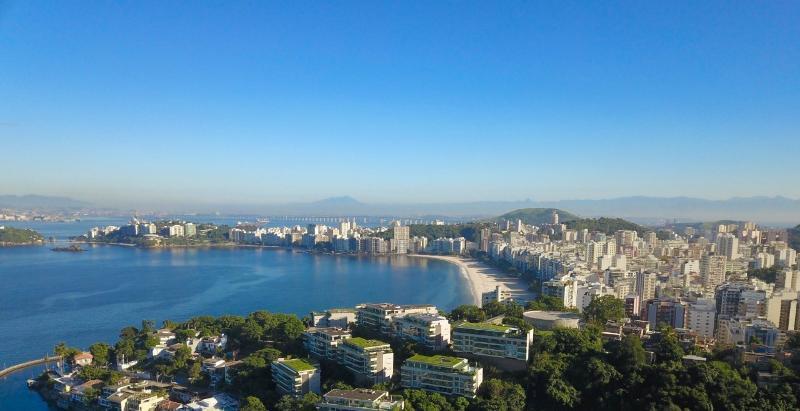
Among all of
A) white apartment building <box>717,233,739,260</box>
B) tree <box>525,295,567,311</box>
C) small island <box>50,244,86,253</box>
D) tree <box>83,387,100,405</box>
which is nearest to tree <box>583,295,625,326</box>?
tree <box>525,295,567,311</box>

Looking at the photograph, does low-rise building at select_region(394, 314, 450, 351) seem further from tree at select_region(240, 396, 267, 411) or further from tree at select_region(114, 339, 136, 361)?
tree at select_region(114, 339, 136, 361)

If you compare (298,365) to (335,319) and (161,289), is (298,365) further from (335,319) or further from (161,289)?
(161,289)

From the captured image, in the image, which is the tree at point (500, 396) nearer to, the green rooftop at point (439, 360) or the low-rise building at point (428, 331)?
the green rooftop at point (439, 360)

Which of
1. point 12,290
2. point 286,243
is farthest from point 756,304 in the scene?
point 286,243

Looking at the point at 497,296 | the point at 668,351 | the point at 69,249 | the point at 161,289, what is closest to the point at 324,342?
the point at 668,351

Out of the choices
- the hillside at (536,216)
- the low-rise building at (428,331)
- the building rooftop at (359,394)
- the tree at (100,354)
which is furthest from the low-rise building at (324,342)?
the hillside at (536,216)

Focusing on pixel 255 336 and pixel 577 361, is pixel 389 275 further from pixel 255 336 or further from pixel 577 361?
→ pixel 577 361
